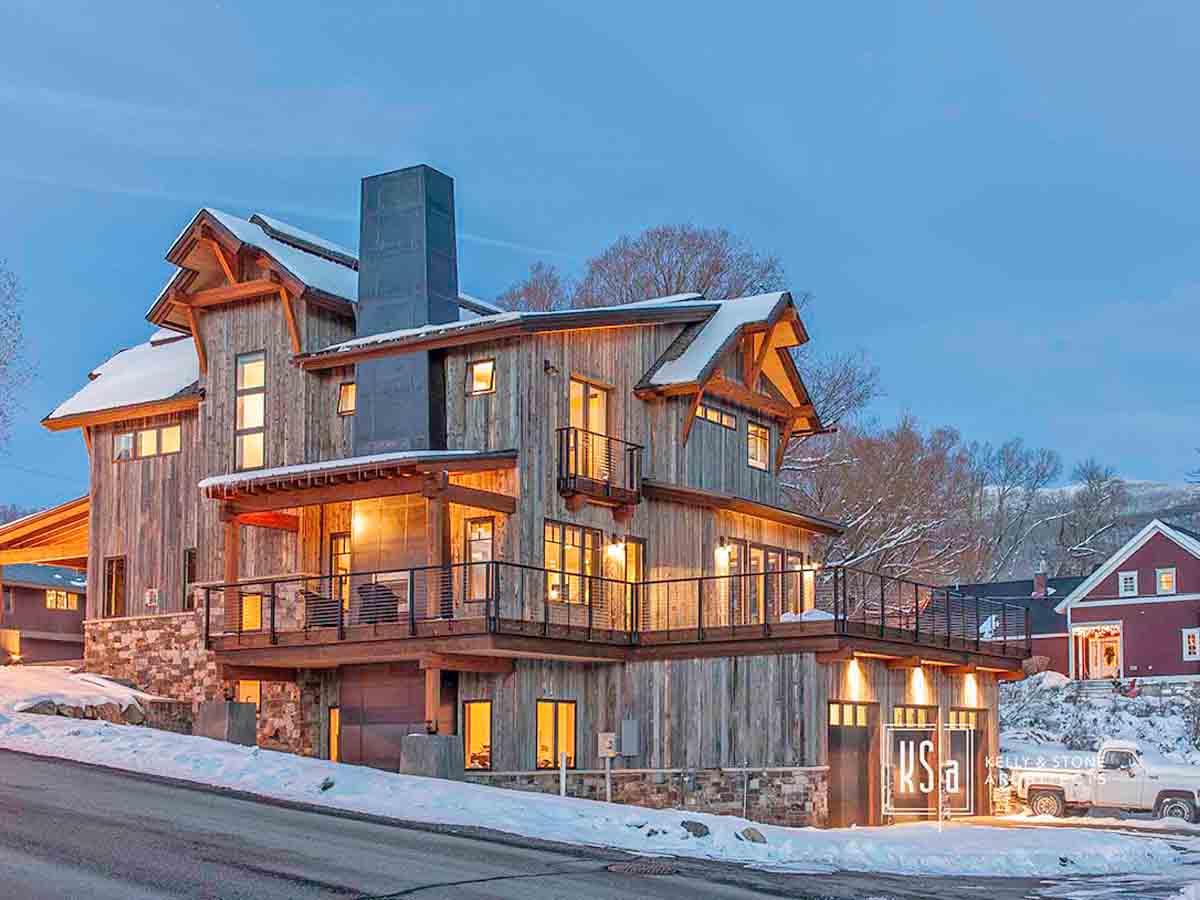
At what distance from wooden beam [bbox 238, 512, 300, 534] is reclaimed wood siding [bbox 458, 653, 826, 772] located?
589 cm

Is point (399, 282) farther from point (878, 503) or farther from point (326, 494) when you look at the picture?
point (878, 503)

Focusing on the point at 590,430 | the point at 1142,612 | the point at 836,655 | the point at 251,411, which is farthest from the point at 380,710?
the point at 1142,612

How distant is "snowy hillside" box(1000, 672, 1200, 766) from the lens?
2091 inches

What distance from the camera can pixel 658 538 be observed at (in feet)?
115

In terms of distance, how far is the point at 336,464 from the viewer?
31.4 meters

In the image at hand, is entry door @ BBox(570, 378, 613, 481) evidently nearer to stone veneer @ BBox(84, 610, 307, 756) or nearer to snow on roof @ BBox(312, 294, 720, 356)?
snow on roof @ BBox(312, 294, 720, 356)

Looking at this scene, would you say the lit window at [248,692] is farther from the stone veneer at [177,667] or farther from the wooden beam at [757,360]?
the wooden beam at [757,360]

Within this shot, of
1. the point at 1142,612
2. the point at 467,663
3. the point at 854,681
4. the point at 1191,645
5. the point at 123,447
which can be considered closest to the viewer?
the point at 467,663

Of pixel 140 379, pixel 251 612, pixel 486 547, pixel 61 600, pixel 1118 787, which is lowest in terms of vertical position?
pixel 1118 787

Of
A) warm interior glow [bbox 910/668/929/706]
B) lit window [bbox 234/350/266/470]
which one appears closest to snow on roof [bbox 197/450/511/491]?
lit window [bbox 234/350/266/470]

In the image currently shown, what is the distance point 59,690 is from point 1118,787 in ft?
76.7

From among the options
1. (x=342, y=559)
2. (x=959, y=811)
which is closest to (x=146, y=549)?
(x=342, y=559)

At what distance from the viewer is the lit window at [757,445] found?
38781 mm

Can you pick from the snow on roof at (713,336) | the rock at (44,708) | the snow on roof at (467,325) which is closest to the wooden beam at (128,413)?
the snow on roof at (467,325)
